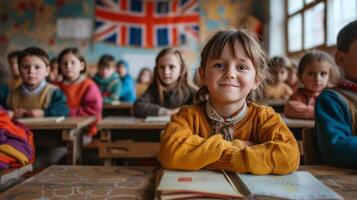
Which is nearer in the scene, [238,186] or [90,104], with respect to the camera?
[238,186]

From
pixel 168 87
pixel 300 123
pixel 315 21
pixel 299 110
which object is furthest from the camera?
pixel 315 21

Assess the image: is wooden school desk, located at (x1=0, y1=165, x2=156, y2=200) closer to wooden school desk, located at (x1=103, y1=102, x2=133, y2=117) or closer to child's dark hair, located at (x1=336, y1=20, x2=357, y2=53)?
child's dark hair, located at (x1=336, y1=20, x2=357, y2=53)

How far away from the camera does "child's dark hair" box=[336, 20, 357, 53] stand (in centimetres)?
121

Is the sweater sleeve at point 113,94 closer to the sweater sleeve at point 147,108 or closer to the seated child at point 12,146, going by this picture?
the sweater sleeve at point 147,108

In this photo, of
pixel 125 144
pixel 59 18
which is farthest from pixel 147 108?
pixel 59 18

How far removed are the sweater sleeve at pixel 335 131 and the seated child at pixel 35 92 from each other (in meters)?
1.73

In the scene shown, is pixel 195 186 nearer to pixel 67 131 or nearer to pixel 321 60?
pixel 67 131

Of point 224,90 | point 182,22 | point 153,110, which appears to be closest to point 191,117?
point 224,90

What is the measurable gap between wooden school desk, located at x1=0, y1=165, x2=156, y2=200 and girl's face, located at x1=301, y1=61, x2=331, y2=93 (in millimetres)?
1479

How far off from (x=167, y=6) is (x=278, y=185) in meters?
6.83

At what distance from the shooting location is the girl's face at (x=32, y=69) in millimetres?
2449

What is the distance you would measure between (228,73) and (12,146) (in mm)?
901

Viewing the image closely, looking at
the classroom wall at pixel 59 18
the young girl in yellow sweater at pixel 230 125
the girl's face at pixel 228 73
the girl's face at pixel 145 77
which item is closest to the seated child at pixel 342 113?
the young girl in yellow sweater at pixel 230 125

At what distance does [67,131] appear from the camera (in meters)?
2.04
